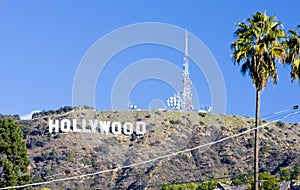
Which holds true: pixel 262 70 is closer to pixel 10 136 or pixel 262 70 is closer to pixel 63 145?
pixel 10 136

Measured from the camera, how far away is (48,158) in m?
169

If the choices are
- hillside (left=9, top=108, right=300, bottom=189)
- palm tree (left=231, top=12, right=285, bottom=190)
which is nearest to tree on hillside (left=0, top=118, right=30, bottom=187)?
palm tree (left=231, top=12, right=285, bottom=190)

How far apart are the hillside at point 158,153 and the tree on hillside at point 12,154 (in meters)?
79.7

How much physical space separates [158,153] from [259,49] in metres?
133

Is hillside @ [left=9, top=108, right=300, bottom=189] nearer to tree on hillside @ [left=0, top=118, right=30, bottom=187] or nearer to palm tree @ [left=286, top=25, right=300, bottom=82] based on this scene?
tree on hillside @ [left=0, top=118, right=30, bottom=187]

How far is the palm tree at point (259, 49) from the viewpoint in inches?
1357

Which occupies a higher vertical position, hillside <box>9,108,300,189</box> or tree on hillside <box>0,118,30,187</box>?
hillside <box>9,108,300,189</box>

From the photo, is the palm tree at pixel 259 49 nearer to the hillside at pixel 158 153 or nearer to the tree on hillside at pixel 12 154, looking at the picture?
the tree on hillside at pixel 12 154

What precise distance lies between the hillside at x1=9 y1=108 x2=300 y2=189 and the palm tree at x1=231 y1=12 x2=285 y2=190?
385 ft

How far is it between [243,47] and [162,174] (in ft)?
421

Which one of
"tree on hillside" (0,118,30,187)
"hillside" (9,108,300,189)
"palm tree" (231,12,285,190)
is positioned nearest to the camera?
"palm tree" (231,12,285,190)

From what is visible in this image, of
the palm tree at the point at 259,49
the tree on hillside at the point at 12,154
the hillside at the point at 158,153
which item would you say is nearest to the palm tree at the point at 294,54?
the palm tree at the point at 259,49

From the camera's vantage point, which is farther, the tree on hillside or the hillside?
the hillside

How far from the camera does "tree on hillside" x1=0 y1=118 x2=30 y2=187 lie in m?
68.2
